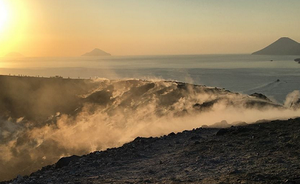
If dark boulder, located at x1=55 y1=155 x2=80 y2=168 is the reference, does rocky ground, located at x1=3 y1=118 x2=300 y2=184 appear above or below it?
above

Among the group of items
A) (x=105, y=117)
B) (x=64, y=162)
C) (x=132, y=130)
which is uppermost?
(x=64, y=162)

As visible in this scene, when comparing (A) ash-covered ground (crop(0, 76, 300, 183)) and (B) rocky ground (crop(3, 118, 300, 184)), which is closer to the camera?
(B) rocky ground (crop(3, 118, 300, 184))

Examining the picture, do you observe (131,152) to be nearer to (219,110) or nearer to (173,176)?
(173,176)

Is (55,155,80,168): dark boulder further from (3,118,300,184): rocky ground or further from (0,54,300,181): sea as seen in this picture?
(0,54,300,181): sea

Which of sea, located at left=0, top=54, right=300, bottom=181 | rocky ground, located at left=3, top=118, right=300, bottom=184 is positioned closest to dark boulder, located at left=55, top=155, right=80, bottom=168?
rocky ground, located at left=3, top=118, right=300, bottom=184

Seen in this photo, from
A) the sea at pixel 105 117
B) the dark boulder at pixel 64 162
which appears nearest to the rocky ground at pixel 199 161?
the dark boulder at pixel 64 162

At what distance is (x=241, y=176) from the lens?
7.66 metres

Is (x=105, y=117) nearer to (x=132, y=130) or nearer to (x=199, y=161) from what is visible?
(x=132, y=130)

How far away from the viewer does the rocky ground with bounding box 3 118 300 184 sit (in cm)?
808

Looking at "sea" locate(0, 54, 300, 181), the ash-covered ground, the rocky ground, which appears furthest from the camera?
"sea" locate(0, 54, 300, 181)

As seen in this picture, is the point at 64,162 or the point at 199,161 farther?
the point at 64,162

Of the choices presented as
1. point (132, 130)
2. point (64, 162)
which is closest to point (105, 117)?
point (132, 130)

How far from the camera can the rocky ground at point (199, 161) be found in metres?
8.08

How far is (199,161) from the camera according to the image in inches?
384
